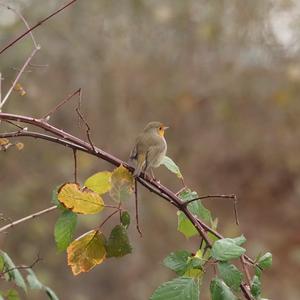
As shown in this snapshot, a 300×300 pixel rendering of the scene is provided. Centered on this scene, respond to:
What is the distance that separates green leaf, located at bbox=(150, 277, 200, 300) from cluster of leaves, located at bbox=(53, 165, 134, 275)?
5.4 inches

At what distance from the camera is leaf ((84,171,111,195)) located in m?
1.09

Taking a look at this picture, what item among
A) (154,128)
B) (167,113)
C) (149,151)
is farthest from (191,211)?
(167,113)

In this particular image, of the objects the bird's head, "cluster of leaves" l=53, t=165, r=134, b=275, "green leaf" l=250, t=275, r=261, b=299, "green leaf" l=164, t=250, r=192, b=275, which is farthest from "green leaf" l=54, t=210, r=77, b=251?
the bird's head

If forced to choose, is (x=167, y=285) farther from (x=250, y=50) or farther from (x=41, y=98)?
(x=250, y=50)

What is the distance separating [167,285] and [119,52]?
5728mm

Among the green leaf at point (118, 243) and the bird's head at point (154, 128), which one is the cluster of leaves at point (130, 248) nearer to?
the green leaf at point (118, 243)

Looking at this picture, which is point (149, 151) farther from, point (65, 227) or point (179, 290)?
point (179, 290)

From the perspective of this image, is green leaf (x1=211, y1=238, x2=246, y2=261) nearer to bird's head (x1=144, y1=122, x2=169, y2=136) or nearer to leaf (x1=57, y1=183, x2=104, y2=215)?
leaf (x1=57, y1=183, x2=104, y2=215)

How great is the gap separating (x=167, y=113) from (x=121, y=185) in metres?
6.53

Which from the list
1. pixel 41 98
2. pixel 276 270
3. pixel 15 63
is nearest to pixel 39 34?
pixel 41 98

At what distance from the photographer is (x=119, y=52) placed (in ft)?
21.6

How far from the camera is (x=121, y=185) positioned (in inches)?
41.6

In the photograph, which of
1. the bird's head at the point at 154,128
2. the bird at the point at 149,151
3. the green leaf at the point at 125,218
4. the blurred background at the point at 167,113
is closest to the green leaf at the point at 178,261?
the green leaf at the point at 125,218

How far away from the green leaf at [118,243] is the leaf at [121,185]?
0.05m
